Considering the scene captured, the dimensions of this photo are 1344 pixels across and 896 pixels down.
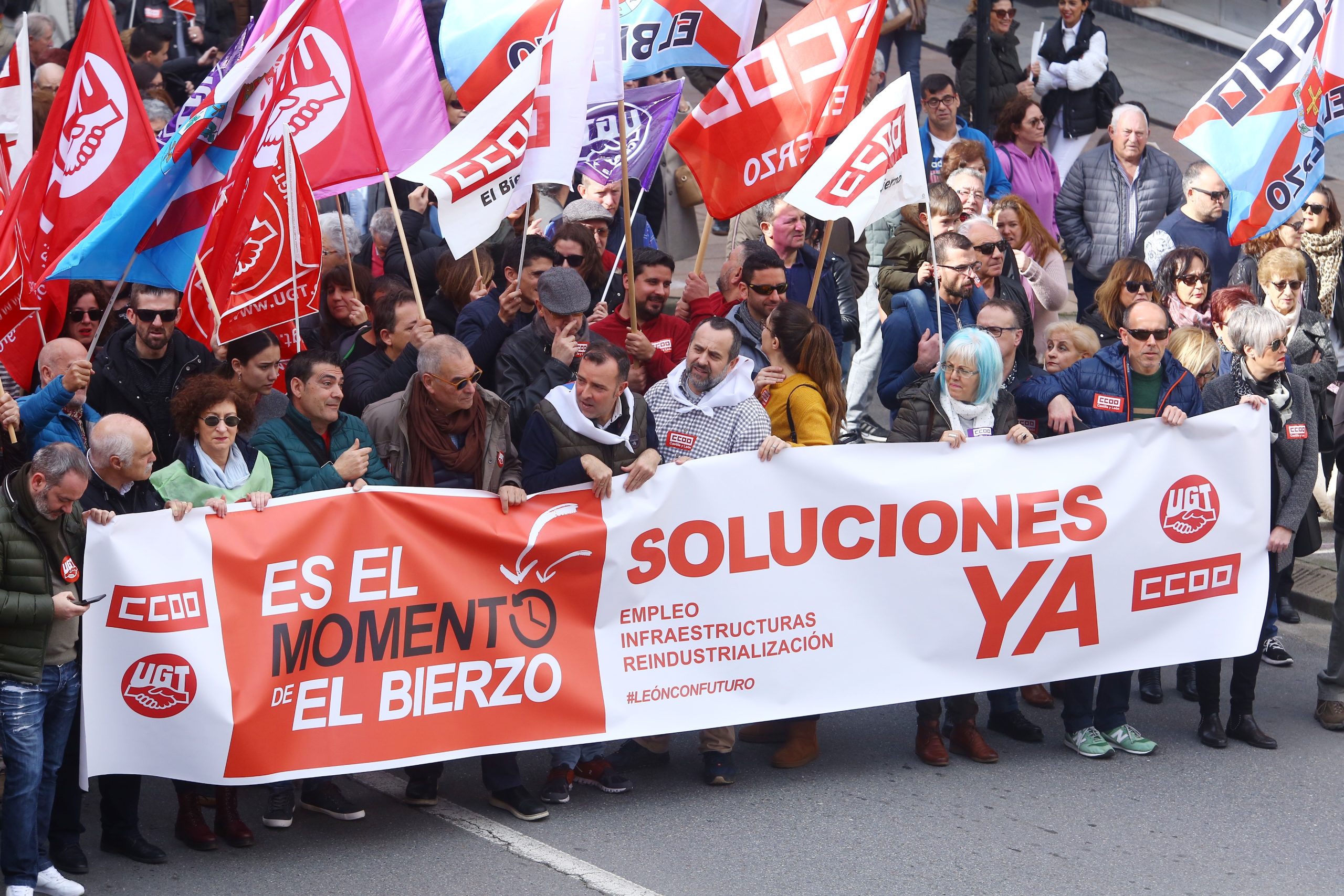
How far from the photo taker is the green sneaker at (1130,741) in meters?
7.67

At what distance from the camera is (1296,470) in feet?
26.1

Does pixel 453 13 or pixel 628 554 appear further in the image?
pixel 453 13

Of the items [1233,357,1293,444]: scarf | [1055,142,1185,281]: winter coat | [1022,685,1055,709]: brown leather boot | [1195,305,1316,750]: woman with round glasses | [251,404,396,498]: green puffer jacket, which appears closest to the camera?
[251,404,396,498]: green puffer jacket

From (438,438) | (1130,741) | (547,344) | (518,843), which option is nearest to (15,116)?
(547,344)

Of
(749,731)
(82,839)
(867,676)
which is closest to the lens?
(82,839)

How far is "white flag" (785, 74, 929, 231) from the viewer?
26.7 ft

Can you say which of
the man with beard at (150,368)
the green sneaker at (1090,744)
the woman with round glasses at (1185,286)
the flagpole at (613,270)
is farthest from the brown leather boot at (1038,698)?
the man with beard at (150,368)

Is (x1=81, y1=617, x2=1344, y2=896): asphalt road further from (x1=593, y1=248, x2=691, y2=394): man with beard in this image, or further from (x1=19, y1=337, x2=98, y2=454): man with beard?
(x1=593, y1=248, x2=691, y2=394): man with beard

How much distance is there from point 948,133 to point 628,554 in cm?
663

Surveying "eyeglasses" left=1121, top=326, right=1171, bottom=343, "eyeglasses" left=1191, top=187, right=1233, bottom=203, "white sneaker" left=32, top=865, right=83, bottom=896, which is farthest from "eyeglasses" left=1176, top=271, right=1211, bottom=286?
"white sneaker" left=32, top=865, right=83, bottom=896

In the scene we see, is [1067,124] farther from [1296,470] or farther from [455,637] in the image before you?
[455,637]

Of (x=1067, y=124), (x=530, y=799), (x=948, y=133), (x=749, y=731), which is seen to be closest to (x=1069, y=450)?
(x=749, y=731)

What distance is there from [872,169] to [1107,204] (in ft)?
13.6

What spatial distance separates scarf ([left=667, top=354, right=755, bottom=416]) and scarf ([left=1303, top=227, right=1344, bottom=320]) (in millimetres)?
4650
